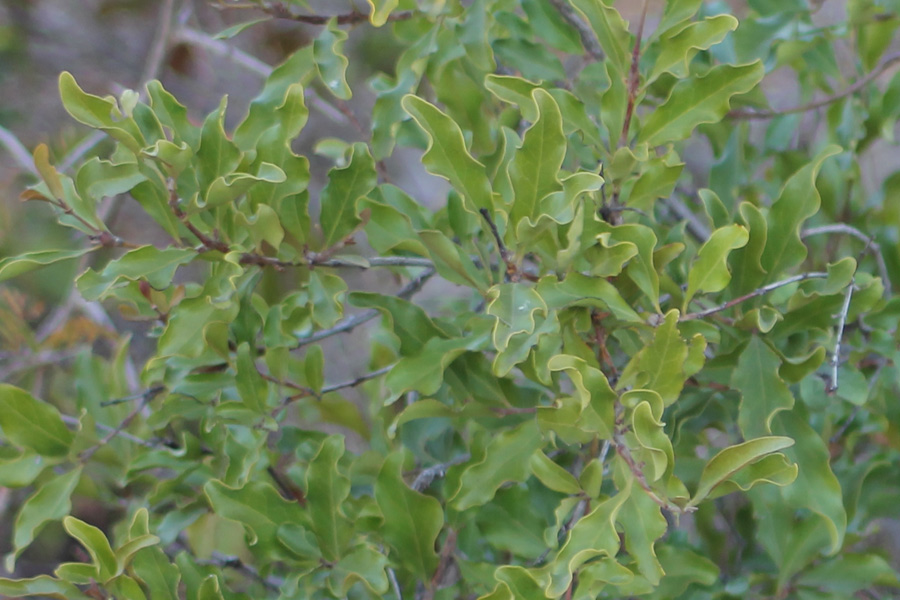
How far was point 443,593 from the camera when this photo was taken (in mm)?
812

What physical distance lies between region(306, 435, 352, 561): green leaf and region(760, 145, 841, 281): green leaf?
18.0 inches

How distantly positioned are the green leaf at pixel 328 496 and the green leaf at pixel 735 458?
35 centimetres

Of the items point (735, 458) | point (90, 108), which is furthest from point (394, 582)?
point (90, 108)

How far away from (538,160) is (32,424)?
2.04ft

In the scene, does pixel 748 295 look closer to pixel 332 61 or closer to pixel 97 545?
pixel 332 61

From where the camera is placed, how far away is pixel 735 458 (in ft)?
1.88

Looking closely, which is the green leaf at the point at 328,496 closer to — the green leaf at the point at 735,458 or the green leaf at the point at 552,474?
the green leaf at the point at 552,474

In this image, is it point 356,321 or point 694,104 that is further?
point 356,321

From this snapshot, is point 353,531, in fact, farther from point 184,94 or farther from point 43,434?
point 184,94

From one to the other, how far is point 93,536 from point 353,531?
9.5 inches

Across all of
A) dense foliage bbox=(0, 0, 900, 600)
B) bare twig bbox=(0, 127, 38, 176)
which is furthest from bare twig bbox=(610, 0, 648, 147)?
bare twig bbox=(0, 127, 38, 176)

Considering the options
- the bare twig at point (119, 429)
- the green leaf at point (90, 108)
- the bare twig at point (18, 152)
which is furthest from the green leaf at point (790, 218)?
the bare twig at point (18, 152)

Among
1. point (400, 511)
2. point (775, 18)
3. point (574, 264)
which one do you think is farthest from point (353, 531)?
point (775, 18)

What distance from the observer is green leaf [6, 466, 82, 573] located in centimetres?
81
